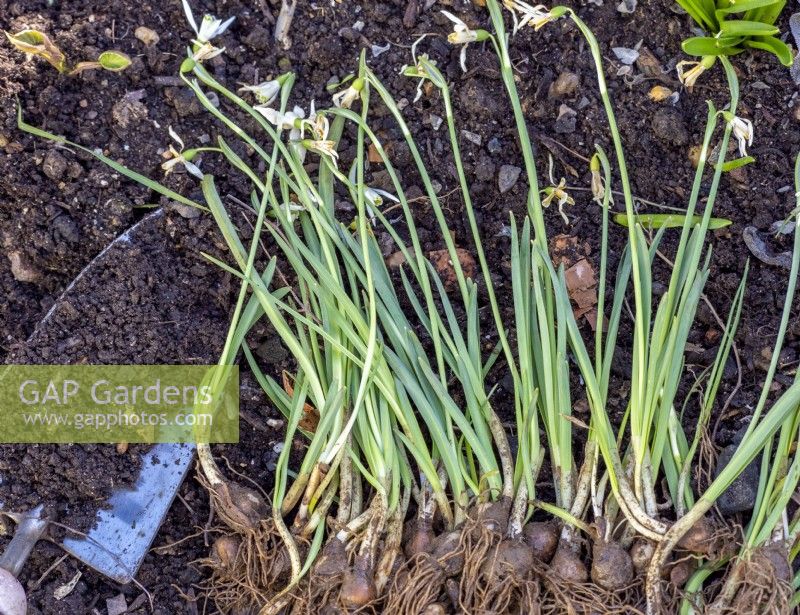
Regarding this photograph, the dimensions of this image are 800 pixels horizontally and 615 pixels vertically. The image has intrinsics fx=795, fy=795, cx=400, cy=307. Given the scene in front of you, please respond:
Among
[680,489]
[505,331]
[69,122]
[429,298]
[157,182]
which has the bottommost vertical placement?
[680,489]

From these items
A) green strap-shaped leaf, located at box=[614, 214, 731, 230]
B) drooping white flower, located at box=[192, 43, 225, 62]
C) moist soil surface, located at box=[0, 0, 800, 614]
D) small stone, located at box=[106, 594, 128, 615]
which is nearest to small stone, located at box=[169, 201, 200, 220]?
moist soil surface, located at box=[0, 0, 800, 614]

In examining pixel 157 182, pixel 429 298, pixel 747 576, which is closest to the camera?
pixel 747 576

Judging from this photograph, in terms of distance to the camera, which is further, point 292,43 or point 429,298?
point 292,43

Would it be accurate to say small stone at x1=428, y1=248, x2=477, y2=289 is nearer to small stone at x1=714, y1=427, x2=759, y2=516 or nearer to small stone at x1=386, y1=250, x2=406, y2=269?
small stone at x1=386, y1=250, x2=406, y2=269

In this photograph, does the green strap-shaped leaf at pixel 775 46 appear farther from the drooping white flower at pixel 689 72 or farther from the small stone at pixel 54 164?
the small stone at pixel 54 164

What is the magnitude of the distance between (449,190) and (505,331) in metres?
0.35

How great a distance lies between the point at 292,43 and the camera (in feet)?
6.10

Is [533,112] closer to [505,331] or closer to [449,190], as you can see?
[449,190]

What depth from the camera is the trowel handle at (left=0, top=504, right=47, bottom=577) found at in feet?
5.03

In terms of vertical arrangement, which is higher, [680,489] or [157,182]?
[157,182]

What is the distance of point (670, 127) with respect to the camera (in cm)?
176

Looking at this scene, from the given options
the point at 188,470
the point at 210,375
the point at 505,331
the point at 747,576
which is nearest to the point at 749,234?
the point at 505,331

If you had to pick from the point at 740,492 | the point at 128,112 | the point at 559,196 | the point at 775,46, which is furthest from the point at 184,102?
the point at 740,492

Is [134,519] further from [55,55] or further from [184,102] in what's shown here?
[55,55]
